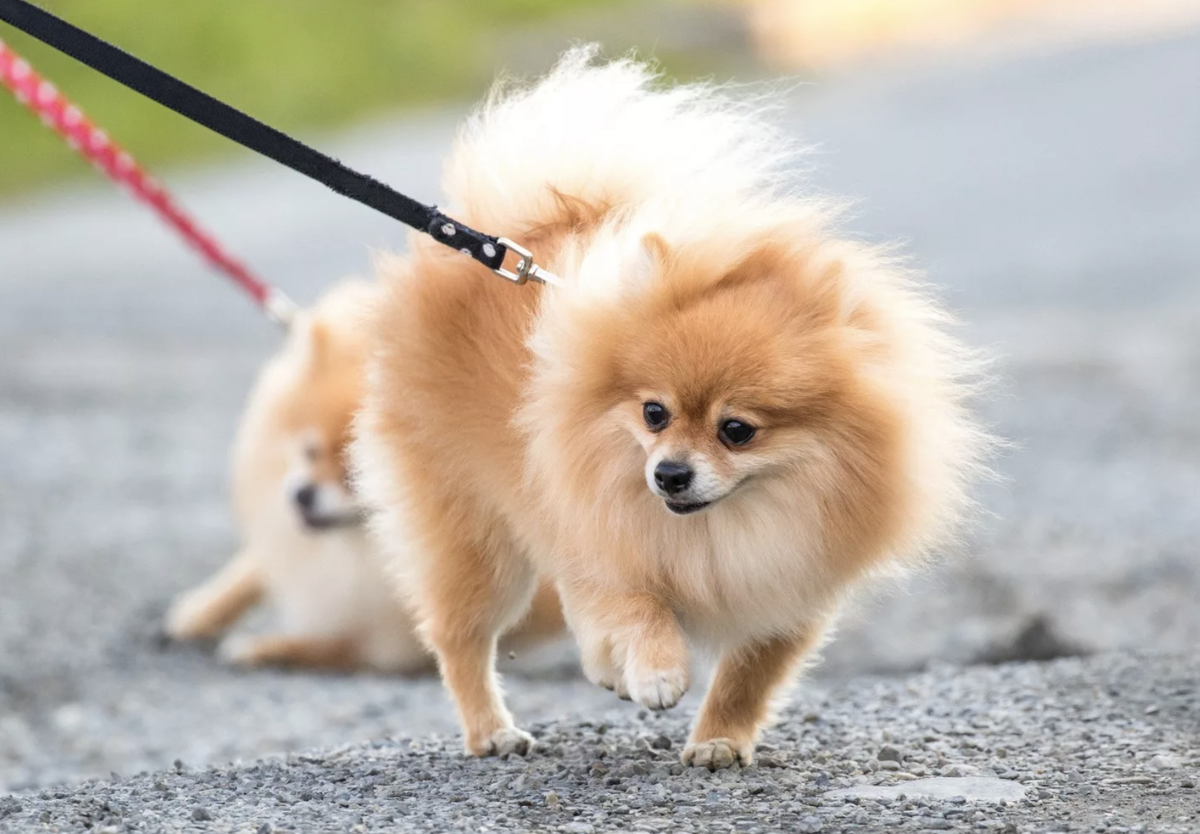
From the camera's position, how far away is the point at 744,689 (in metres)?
3.84

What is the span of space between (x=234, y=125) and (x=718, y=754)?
1.82m

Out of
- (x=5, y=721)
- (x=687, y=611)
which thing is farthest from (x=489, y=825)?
(x=5, y=721)

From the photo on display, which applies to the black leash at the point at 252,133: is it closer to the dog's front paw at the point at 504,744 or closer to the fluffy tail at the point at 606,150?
the fluffy tail at the point at 606,150

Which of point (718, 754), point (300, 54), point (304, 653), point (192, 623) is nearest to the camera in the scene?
point (718, 754)

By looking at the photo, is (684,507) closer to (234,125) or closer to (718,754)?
(718,754)

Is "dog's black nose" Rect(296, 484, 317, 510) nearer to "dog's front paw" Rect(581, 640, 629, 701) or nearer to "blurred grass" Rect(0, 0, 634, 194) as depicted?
"dog's front paw" Rect(581, 640, 629, 701)

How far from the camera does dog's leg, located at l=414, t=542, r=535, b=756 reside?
399 centimetres

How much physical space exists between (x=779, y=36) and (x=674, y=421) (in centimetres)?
2791

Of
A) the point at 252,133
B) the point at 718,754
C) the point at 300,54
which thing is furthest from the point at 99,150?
the point at 300,54

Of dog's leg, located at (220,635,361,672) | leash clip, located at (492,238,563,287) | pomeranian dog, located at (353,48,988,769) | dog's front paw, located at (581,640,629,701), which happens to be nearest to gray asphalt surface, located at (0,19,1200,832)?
dog's leg, located at (220,635,361,672)

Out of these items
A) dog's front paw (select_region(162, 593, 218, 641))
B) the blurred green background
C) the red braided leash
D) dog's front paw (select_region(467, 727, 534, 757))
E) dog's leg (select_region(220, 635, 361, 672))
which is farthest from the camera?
the blurred green background

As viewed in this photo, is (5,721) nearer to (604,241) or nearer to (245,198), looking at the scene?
(604,241)

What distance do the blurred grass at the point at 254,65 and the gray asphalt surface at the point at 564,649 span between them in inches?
80.4

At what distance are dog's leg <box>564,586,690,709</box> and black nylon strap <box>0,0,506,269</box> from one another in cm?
81
